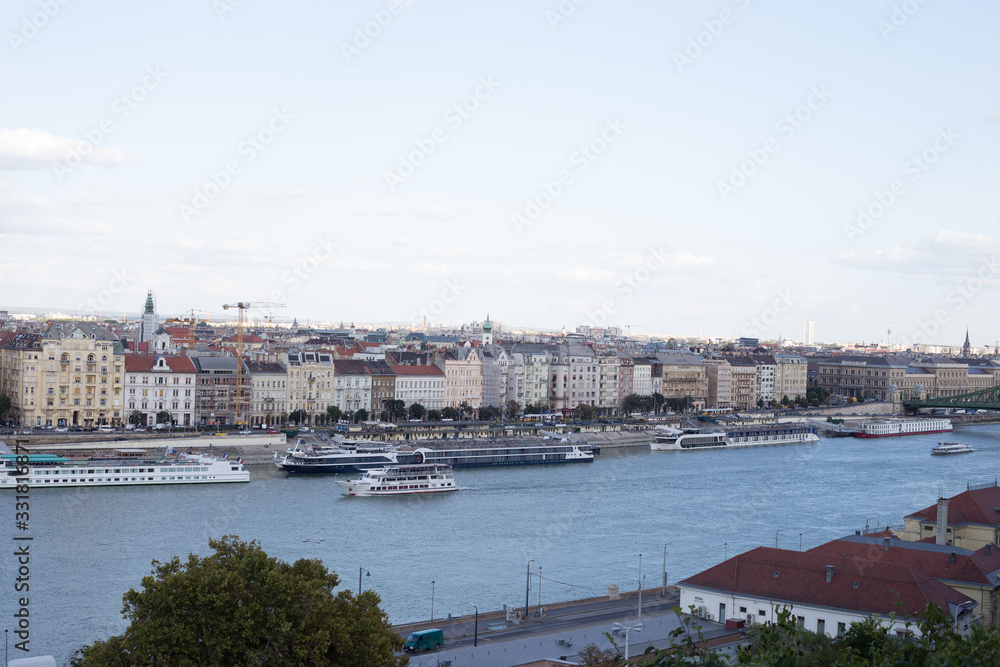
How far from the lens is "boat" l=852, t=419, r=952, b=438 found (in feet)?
172

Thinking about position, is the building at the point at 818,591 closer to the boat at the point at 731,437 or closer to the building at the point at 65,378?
the building at the point at 65,378

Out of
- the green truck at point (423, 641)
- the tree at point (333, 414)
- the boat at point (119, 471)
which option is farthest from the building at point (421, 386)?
the green truck at point (423, 641)

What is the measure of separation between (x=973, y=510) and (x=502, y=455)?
1938cm

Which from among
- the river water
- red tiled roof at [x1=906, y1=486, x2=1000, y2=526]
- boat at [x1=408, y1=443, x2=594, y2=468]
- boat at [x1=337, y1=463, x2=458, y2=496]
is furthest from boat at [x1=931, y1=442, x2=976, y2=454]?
red tiled roof at [x1=906, y1=486, x2=1000, y2=526]

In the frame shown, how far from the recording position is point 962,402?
6350 centimetres

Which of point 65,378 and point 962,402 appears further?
point 962,402

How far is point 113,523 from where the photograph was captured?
2258 centimetres

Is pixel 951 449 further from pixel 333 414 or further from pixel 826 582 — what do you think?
pixel 826 582

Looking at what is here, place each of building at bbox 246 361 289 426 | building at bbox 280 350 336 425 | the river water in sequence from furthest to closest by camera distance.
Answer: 1. building at bbox 280 350 336 425
2. building at bbox 246 361 289 426
3. the river water

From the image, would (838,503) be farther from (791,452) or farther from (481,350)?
(481,350)

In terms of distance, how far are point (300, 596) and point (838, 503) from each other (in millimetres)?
20216

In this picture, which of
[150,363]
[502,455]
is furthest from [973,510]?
[150,363]

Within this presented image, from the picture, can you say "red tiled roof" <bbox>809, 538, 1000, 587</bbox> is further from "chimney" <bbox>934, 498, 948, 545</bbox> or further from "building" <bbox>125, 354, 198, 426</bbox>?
→ "building" <bbox>125, 354, 198, 426</bbox>

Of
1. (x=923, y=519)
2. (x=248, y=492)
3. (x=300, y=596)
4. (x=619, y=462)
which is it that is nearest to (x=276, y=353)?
(x=619, y=462)
